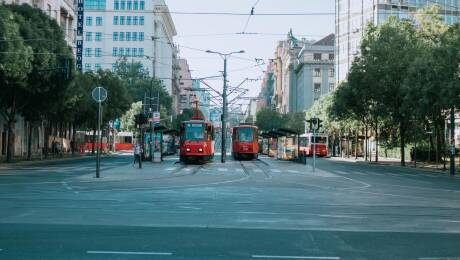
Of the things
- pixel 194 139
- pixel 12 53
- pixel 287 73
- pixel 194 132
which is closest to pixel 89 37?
pixel 287 73

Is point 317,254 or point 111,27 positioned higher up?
point 111,27

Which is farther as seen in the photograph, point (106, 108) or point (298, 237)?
point (106, 108)

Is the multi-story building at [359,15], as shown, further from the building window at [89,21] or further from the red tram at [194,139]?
the building window at [89,21]

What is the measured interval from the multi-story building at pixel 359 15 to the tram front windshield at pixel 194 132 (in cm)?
4167

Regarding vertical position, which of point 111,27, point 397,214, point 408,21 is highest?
point 111,27

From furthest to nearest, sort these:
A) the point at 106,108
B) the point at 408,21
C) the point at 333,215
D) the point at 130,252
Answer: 1. the point at 106,108
2. the point at 408,21
3. the point at 333,215
4. the point at 130,252

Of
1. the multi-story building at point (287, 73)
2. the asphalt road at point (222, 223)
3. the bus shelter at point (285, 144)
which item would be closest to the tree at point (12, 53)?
the asphalt road at point (222, 223)

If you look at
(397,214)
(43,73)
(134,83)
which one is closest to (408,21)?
(43,73)

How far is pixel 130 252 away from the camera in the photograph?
29.2ft

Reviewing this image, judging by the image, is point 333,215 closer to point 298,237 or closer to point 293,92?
point 298,237

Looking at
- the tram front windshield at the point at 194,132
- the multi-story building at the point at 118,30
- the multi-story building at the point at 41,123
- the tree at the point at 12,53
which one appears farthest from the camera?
the multi-story building at the point at 118,30

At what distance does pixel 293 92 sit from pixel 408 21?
304 ft

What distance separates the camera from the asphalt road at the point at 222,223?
9.20m

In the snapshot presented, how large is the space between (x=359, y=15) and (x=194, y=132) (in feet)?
195
